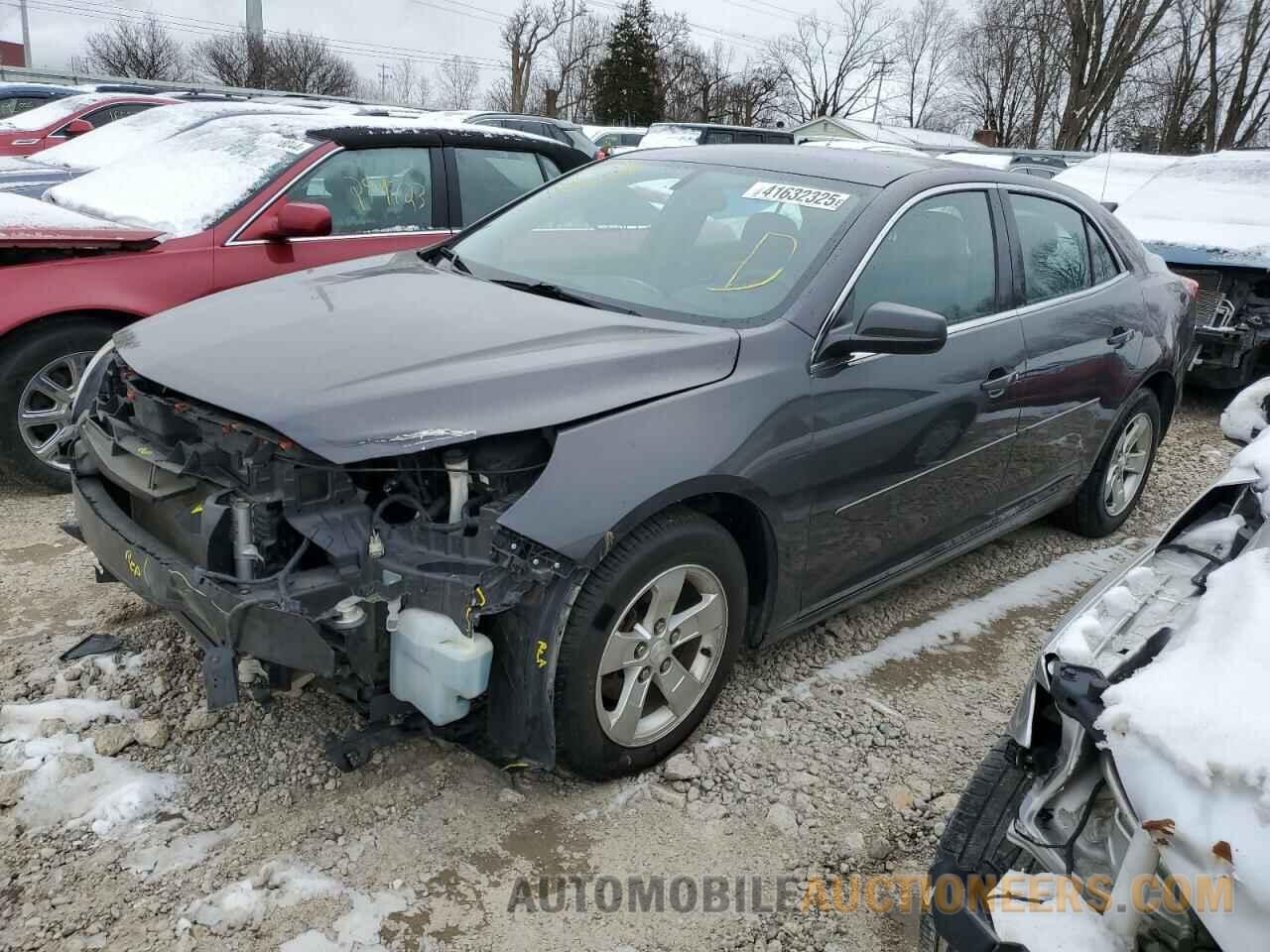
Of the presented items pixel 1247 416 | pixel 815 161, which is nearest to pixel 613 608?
pixel 815 161

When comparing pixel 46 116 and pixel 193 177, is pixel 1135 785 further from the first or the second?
pixel 46 116

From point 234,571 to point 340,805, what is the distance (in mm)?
705

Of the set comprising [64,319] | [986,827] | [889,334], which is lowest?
[986,827]

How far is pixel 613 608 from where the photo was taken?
254 centimetres

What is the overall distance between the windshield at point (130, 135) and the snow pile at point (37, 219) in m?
1.60

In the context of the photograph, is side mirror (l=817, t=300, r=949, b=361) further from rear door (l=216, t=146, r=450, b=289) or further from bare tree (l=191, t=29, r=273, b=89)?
bare tree (l=191, t=29, r=273, b=89)

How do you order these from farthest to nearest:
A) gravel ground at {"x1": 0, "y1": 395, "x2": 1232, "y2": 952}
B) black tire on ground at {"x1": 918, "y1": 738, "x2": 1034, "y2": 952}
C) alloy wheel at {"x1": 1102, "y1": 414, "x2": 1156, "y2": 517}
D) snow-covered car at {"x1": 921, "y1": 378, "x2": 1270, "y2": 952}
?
1. alloy wheel at {"x1": 1102, "y1": 414, "x2": 1156, "y2": 517}
2. gravel ground at {"x1": 0, "y1": 395, "x2": 1232, "y2": 952}
3. black tire on ground at {"x1": 918, "y1": 738, "x2": 1034, "y2": 952}
4. snow-covered car at {"x1": 921, "y1": 378, "x2": 1270, "y2": 952}

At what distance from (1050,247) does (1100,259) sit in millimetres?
507

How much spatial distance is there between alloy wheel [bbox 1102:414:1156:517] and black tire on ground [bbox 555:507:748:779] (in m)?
2.75

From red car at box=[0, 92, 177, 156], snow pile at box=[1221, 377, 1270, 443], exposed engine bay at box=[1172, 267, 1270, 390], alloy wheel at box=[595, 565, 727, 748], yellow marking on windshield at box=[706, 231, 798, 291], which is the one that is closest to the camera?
alloy wheel at box=[595, 565, 727, 748]

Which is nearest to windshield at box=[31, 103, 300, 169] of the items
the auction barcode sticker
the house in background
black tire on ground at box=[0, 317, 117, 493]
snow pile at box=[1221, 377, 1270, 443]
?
black tire on ground at box=[0, 317, 117, 493]

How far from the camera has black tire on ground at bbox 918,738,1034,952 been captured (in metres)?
1.89

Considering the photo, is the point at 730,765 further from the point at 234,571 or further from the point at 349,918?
the point at 234,571

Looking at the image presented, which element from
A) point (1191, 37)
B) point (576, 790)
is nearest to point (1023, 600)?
point (576, 790)
